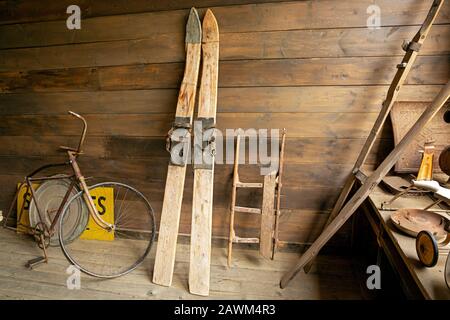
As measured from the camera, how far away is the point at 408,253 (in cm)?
107

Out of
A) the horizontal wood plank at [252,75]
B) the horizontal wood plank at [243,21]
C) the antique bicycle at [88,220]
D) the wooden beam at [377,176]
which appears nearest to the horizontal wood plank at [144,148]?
the antique bicycle at [88,220]

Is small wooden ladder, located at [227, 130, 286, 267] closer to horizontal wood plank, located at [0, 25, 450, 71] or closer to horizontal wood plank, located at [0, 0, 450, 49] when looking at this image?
horizontal wood plank, located at [0, 25, 450, 71]

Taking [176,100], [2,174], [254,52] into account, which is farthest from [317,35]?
[2,174]

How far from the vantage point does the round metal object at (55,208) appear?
215cm

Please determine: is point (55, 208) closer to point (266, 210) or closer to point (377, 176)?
point (266, 210)

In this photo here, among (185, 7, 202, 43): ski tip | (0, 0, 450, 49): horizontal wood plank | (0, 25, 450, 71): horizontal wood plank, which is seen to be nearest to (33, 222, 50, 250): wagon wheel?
(0, 25, 450, 71): horizontal wood plank

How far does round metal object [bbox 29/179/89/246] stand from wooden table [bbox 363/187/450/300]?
2.02m

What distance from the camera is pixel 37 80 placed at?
2.19 m

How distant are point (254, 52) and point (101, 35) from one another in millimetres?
1132

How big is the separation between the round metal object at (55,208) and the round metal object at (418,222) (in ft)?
6.79

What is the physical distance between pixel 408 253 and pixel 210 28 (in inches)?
65.9

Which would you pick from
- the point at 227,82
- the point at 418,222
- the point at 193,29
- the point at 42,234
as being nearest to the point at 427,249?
the point at 418,222
